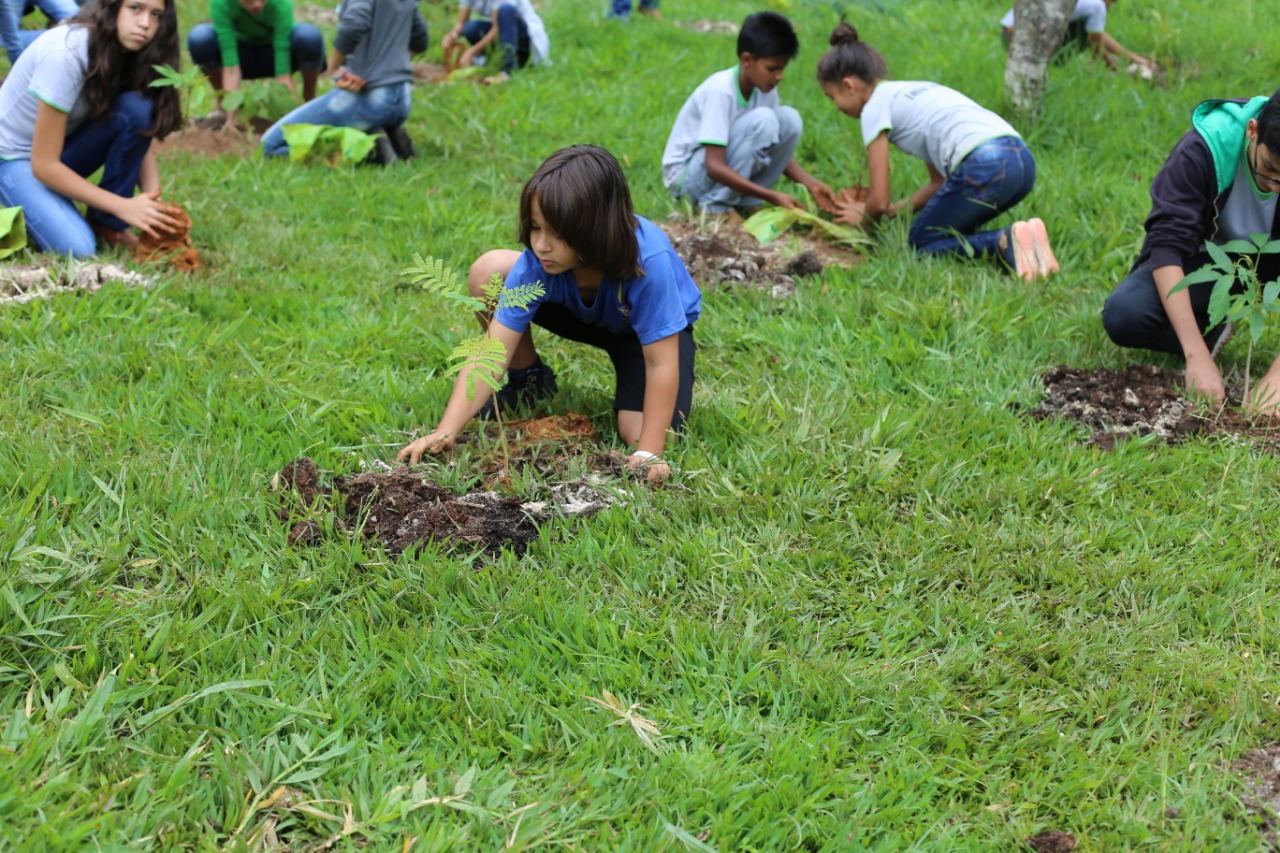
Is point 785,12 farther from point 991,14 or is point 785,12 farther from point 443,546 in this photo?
point 443,546

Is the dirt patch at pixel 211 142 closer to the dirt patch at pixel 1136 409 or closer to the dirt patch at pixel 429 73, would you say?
the dirt patch at pixel 429 73

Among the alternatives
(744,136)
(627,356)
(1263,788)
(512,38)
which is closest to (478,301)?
(627,356)

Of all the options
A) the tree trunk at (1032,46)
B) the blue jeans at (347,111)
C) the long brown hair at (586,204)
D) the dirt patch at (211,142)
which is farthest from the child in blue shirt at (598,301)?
the tree trunk at (1032,46)

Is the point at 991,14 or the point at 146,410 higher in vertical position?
the point at 991,14

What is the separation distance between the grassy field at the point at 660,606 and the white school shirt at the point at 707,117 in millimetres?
1229

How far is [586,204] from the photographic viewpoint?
8.78 ft

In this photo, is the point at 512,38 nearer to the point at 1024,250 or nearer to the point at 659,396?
the point at 1024,250

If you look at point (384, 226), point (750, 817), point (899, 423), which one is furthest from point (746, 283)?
point (750, 817)

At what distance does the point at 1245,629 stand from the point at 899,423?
1.09 m

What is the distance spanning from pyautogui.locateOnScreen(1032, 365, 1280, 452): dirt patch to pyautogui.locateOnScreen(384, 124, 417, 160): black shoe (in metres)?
3.78

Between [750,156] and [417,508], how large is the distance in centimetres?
303

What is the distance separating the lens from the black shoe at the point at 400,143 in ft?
19.7

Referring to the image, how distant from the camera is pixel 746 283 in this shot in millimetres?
4402

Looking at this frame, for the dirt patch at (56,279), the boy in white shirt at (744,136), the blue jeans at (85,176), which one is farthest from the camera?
the boy in white shirt at (744,136)
